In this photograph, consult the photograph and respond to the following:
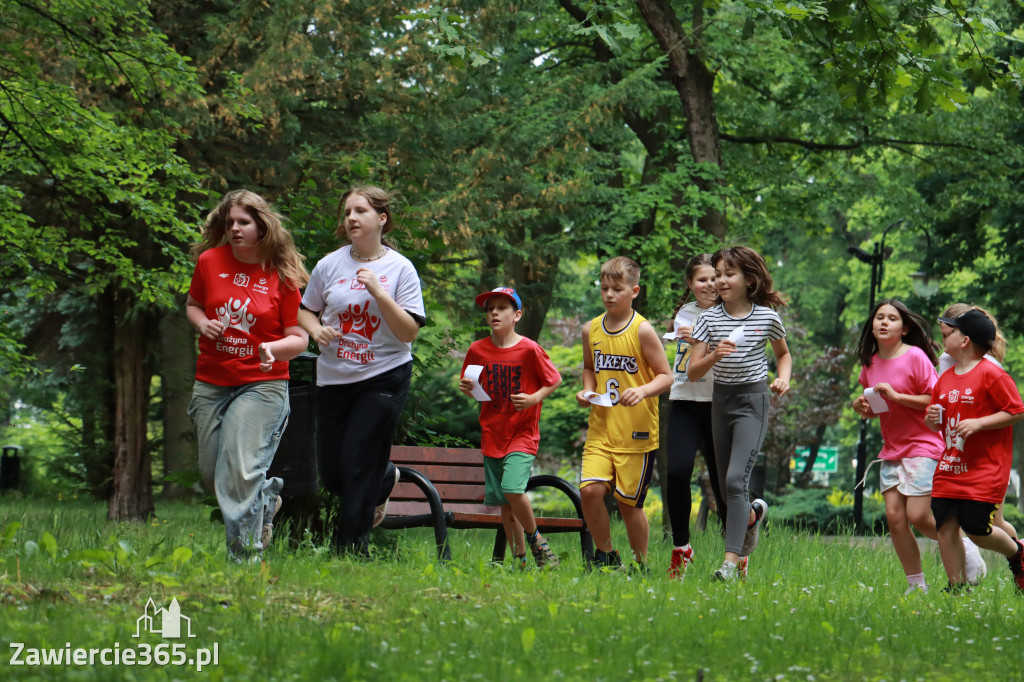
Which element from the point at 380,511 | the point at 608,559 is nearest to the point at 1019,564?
the point at 608,559

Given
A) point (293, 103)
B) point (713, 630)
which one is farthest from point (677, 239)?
point (713, 630)

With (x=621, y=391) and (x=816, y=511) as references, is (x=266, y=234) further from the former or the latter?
(x=816, y=511)

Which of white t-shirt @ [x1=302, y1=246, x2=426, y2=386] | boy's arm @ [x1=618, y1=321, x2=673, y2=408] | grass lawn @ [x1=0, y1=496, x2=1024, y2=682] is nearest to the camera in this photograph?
grass lawn @ [x1=0, y1=496, x2=1024, y2=682]

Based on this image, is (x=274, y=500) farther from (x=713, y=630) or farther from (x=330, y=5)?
(x=330, y=5)

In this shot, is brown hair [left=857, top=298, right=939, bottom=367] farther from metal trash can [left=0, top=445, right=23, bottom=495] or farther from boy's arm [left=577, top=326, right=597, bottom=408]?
metal trash can [left=0, top=445, right=23, bottom=495]

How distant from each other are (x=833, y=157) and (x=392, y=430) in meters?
17.2

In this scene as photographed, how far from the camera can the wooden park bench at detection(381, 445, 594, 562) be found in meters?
7.39

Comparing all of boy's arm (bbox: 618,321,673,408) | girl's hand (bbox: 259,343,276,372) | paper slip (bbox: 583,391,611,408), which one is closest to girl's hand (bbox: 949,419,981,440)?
boy's arm (bbox: 618,321,673,408)

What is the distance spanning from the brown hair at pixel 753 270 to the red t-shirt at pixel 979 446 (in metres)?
1.23

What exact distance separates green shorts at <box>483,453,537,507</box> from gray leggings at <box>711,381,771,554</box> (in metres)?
1.20

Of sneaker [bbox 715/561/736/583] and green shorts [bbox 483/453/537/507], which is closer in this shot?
sneaker [bbox 715/561/736/583]

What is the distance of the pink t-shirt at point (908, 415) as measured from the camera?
718cm

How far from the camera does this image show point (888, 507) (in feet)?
23.7

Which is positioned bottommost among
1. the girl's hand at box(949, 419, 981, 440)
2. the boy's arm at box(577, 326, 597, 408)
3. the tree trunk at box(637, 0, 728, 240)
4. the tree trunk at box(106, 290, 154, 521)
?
the tree trunk at box(106, 290, 154, 521)
